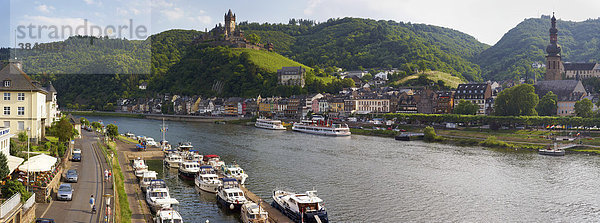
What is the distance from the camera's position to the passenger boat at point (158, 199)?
2922 cm

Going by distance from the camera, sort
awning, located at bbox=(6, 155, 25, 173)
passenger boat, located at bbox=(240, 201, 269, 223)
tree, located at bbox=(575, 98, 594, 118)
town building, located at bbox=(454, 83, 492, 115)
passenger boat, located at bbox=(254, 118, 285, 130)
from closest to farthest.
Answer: awning, located at bbox=(6, 155, 25, 173)
passenger boat, located at bbox=(240, 201, 269, 223)
tree, located at bbox=(575, 98, 594, 118)
passenger boat, located at bbox=(254, 118, 285, 130)
town building, located at bbox=(454, 83, 492, 115)

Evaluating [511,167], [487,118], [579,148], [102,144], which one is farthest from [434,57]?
[102,144]

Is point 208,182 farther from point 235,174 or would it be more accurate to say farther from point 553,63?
point 553,63

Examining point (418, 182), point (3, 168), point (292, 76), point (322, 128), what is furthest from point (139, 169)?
point (292, 76)

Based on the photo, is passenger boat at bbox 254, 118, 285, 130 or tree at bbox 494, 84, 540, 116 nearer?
tree at bbox 494, 84, 540, 116

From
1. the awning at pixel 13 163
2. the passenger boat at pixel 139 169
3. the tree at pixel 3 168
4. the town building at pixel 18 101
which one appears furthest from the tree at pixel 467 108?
the tree at pixel 3 168

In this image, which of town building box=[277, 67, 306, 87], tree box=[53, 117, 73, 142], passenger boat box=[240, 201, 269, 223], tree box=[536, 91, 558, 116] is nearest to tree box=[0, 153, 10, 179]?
passenger boat box=[240, 201, 269, 223]

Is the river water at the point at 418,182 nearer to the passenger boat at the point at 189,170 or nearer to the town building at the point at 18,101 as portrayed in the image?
the passenger boat at the point at 189,170

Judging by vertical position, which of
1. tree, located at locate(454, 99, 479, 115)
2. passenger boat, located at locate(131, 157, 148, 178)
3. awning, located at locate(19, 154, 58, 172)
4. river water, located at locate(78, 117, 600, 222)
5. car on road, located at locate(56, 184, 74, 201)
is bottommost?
river water, located at locate(78, 117, 600, 222)

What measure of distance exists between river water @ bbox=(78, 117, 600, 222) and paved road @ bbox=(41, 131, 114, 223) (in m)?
5.37

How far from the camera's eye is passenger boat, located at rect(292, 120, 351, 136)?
3450 inches

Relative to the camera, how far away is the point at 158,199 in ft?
98.2

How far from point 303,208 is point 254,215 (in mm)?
2997

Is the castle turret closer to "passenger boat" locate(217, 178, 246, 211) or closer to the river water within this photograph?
the river water
